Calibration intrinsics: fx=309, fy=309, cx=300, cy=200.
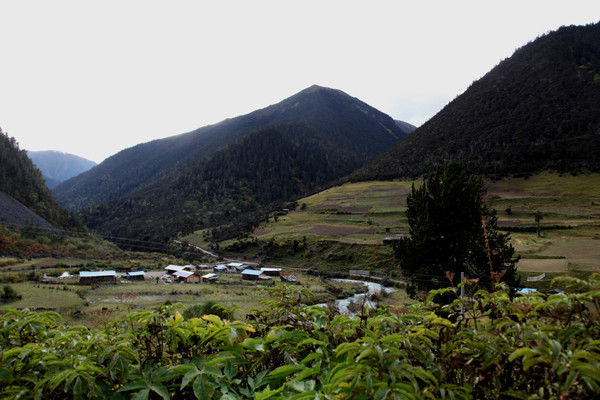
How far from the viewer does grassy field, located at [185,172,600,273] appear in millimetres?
38500

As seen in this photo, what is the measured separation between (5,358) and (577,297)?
10.2 ft

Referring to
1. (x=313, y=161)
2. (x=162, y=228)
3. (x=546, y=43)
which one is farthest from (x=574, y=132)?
(x=162, y=228)

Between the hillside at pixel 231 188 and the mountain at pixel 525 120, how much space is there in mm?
50136

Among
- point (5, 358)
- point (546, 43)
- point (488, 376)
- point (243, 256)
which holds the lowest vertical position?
point (243, 256)

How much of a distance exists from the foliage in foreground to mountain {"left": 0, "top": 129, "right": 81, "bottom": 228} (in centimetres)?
9829

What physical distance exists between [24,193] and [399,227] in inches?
4107

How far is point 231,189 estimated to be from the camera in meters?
147

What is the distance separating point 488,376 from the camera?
1.64m

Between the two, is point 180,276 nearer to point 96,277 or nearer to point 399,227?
point 96,277

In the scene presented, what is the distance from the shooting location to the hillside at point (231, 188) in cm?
11781

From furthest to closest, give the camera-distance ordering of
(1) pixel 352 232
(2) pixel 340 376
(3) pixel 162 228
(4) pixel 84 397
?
(3) pixel 162 228, (1) pixel 352 232, (4) pixel 84 397, (2) pixel 340 376

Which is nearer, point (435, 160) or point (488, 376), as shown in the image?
point (488, 376)

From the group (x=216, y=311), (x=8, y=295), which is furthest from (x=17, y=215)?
(x=216, y=311)

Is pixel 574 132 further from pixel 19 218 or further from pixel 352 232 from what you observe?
pixel 19 218
